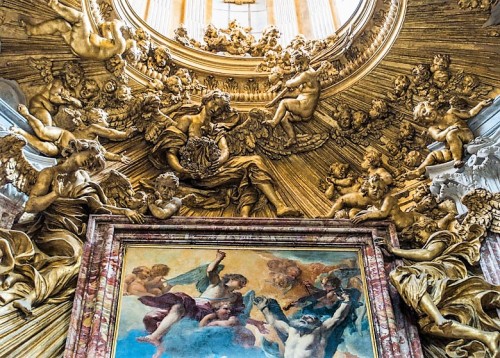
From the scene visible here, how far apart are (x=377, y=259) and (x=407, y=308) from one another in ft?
2.18

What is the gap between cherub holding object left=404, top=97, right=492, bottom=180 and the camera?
737cm

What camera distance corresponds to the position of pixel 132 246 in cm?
698

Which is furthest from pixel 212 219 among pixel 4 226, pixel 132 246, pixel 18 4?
pixel 18 4

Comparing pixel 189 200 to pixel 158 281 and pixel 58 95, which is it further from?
pixel 58 95

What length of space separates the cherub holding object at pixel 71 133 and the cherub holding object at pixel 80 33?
71 cm

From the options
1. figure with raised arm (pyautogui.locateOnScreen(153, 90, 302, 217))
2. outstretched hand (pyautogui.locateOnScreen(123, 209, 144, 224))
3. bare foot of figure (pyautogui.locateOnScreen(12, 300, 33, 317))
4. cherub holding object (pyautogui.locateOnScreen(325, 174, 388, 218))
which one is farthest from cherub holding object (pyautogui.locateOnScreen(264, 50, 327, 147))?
bare foot of figure (pyautogui.locateOnScreen(12, 300, 33, 317))

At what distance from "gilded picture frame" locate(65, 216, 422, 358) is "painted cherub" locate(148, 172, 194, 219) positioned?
114 mm

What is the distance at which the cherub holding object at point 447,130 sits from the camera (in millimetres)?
7367

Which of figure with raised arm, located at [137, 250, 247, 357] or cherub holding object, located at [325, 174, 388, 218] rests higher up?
cherub holding object, located at [325, 174, 388, 218]

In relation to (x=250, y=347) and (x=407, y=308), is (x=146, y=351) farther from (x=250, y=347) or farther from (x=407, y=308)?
(x=407, y=308)

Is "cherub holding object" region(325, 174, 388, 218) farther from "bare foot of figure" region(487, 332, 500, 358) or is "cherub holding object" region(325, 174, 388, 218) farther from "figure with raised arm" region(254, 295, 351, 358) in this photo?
"bare foot of figure" region(487, 332, 500, 358)

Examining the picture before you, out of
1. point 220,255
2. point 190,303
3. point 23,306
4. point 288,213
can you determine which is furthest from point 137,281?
point 288,213

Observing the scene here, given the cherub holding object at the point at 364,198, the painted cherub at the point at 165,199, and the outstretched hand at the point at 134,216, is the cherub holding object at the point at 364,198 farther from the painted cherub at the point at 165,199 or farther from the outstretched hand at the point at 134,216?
the outstretched hand at the point at 134,216

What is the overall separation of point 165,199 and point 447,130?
3292mm
